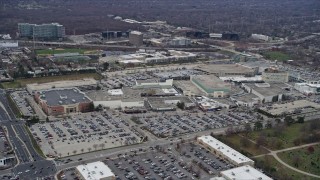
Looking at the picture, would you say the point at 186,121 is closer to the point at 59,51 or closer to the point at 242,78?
the point at 242,78

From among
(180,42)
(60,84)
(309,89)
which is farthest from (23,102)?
(180,42)

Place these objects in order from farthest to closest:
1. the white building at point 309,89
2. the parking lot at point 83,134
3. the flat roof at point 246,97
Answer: the white building at point 309,89, the flat roof at point 246,97, the parking lot at point 83,134

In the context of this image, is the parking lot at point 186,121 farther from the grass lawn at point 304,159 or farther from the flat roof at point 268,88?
the grass lawn at point 304,159

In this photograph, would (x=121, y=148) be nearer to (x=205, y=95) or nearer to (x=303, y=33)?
(x=205, y=95)

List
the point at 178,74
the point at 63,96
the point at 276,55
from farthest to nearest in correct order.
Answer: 1. the point at 276,55
2. the point at 178,74
3. the point at 63,96

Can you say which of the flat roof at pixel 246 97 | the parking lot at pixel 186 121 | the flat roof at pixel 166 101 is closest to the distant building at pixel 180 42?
the flat roof at pixel 246 97

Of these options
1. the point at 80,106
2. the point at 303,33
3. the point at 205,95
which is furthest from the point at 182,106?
the point at 303,33
